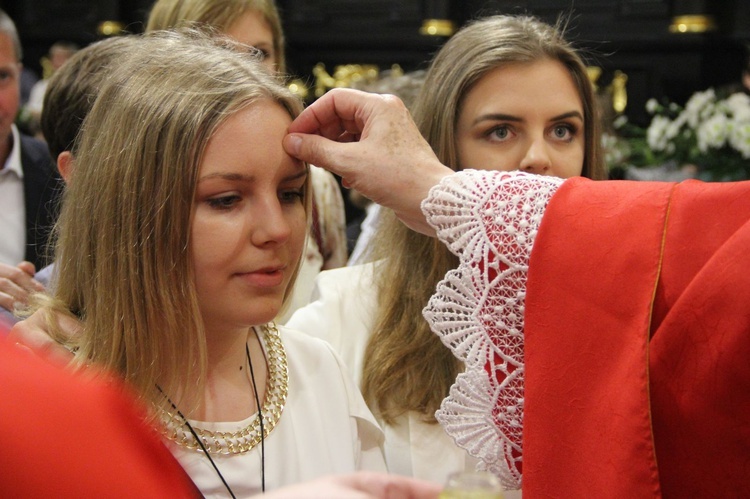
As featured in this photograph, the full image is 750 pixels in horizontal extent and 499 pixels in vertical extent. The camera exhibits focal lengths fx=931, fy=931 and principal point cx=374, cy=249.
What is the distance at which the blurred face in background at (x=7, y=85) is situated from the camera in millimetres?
3254

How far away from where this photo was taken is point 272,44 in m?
2.93

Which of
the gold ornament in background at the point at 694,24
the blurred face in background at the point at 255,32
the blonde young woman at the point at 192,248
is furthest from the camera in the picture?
the gold ornament in background at the point at 694,24

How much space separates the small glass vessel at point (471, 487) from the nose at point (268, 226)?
87cm

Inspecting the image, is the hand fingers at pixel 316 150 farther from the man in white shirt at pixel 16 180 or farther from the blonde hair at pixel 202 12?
the man in white shirt at pixel 16 180

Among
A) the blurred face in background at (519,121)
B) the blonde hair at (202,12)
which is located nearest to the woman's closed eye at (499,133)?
the blurred face in background at (519,121)

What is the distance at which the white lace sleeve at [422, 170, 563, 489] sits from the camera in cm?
139

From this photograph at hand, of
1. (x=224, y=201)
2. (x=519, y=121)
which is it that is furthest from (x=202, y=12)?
(x=224, y=201)

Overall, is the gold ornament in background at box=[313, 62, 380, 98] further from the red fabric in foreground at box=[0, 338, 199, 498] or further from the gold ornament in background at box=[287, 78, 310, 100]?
the red fabric in foreground at box=[0, 338, 199, 498]

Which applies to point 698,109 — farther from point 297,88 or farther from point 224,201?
point 224,201

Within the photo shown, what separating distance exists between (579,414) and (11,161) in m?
2.54

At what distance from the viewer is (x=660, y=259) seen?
1263 millimetres

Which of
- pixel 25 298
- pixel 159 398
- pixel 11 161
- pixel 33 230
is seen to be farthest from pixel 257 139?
pixel 11 161

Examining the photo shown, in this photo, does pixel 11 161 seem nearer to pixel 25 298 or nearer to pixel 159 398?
pixel 25 298

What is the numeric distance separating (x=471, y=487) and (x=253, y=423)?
0.98 metres
